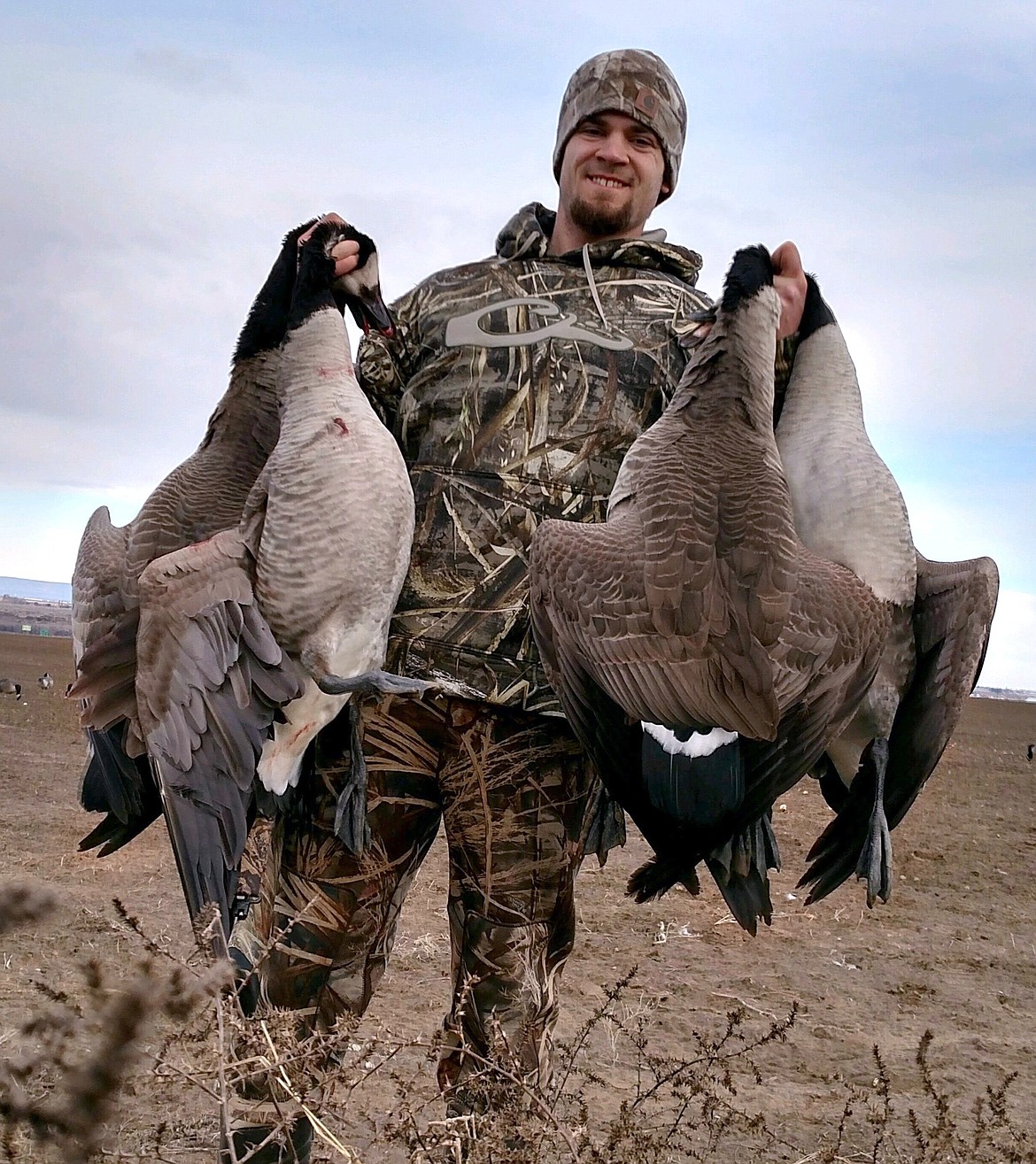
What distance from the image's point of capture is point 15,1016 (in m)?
4.71

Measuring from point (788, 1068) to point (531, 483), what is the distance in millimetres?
3363

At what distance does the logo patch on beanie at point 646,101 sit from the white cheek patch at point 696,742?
2.25 meters

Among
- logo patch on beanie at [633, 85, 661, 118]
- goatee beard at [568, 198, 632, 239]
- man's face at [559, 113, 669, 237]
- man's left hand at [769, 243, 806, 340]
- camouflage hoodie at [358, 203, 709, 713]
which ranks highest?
logo patch on beanie at [633, 85, 661, 118]

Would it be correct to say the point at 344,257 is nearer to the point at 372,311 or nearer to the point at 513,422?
the point at 372,311

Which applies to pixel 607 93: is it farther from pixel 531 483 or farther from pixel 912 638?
pixel 912 638

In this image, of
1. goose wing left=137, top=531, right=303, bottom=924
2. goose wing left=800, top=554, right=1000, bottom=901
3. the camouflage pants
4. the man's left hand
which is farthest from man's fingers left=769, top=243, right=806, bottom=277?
goose wing left=137, top=531, right=303, bottom=924

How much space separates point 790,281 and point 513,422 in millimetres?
A: 1055

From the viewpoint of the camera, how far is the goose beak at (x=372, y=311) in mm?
3467

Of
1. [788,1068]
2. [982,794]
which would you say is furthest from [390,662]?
[982,794]

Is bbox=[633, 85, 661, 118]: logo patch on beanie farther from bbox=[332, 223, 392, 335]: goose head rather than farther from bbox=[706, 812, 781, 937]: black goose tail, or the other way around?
bbox=[706, 812, 781, 937]: black goose tail

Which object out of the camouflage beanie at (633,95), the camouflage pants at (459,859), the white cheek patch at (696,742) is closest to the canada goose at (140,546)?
the camouflage pants at (459,859)

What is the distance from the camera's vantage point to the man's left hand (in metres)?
3.49

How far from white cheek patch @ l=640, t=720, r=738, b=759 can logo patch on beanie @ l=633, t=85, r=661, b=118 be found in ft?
7.38

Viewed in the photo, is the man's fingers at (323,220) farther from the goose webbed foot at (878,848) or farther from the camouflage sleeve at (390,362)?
the goose webbed foot at (878,848)
